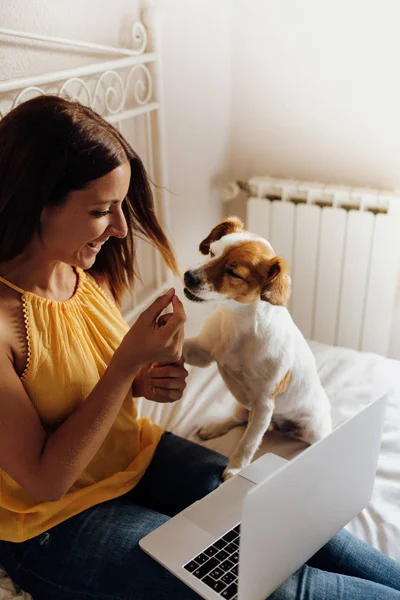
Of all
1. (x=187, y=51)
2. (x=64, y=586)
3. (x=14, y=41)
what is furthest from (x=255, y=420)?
(x=187, y=51)

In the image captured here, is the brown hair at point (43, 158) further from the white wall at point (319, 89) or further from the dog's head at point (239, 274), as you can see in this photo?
the white wall at point (319, 89)

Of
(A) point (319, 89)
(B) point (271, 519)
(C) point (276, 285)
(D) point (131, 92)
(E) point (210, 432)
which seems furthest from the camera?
(A) point (319, 89)

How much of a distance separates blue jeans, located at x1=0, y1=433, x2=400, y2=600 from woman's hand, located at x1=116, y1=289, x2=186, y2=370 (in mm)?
262

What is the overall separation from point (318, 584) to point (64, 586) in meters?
0.37

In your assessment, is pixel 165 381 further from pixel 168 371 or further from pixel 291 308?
pixel 291 308

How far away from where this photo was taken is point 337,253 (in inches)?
77.2

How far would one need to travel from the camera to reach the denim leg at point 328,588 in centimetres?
82

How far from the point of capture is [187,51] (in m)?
1.80

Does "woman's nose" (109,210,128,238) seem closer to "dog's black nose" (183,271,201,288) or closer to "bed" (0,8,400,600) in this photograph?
"dog's black nose" (183,271,201,288)

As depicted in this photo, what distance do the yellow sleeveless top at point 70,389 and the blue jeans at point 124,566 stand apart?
0.09 ft

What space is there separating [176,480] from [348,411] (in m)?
0.62

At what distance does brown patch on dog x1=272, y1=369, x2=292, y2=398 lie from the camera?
1185 mm

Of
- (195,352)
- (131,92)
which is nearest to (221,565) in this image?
(195,352)

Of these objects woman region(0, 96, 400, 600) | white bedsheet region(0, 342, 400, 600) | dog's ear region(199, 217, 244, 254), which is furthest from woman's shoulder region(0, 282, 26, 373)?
white bedsheet region(0, 342, 400, 600)
